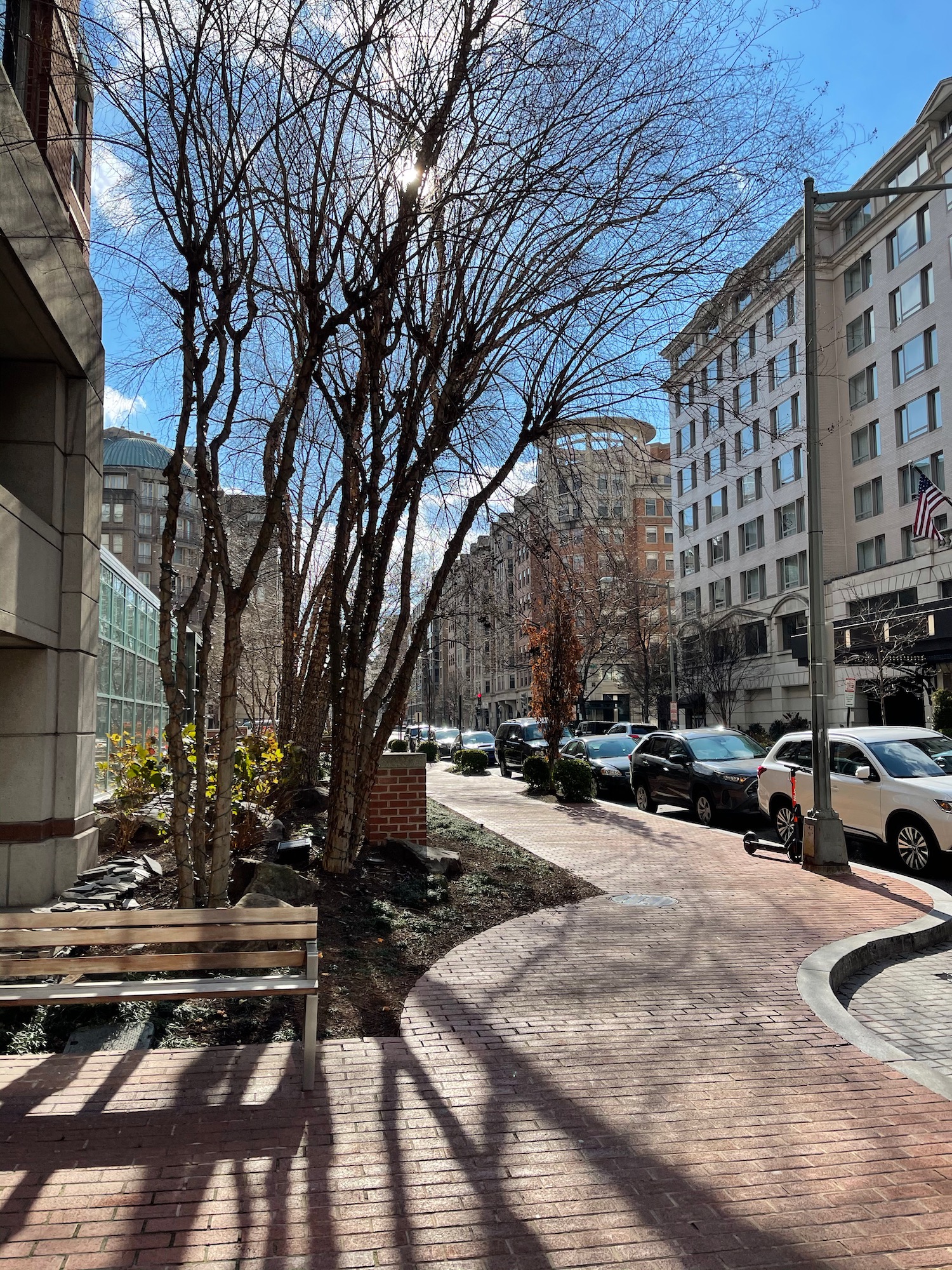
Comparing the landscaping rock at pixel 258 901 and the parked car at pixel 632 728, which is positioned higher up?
the parked car at pixel 632 728

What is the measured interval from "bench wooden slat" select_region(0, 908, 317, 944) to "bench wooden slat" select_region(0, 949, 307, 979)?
0.19 m

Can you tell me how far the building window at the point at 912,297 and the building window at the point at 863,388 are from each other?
2345 millimetres

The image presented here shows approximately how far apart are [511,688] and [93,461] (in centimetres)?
8490

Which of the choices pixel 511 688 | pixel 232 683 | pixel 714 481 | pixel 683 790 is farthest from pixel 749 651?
pixel 232 683

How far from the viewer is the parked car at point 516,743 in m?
32.7

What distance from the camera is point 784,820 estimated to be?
1375 cm

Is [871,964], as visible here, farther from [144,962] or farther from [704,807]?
[704,807]

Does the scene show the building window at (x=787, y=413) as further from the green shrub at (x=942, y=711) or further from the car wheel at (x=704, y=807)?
the car wheel at (x=704, y=807)

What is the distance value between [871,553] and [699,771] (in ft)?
100

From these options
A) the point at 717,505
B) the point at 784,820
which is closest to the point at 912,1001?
the point at 784,820

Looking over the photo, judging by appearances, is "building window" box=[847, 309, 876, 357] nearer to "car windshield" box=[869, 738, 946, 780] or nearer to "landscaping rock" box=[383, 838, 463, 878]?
"car windshield" box=[869, 738, 946, 780]

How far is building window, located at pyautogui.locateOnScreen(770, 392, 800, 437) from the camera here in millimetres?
48031

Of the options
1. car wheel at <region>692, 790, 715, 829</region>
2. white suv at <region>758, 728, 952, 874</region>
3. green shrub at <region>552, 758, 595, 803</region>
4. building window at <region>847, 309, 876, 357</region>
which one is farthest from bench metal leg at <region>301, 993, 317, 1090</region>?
building window at <region>847, 309, 876, 357</region>

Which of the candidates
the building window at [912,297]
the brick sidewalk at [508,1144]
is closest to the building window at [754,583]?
the building window at [912,297]
